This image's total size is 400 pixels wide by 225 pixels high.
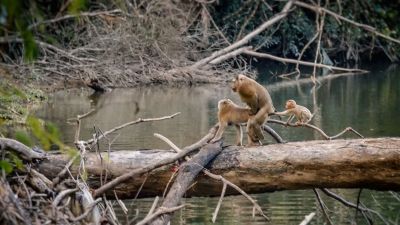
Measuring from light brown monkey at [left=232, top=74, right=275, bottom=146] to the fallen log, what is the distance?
0.66 ft

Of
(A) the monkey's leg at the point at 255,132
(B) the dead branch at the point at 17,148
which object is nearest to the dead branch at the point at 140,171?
(A) the monkey's leg at the point at 255,132

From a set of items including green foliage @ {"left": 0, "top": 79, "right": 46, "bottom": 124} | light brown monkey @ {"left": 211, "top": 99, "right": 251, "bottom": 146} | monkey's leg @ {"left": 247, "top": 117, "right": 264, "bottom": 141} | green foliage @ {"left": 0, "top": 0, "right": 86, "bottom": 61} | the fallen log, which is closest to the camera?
green foliage @ {"left": 0, "top": 0, "right": 86, "bottom": 61}

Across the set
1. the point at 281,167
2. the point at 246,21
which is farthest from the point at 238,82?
the point at 246,21

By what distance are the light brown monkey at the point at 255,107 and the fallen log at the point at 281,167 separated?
0.66 ft

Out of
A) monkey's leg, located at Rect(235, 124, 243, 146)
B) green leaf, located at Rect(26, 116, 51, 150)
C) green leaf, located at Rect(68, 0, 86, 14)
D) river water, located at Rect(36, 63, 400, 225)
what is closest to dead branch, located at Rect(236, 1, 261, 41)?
river water, located at Rect(36, 63, 400, 225)

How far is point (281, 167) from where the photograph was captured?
6109 mm

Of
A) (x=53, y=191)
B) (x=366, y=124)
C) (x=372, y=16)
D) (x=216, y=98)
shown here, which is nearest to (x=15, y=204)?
(x=53, y=191)

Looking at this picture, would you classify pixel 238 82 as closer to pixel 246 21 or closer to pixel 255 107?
pixel 255 107

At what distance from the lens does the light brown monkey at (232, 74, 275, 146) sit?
646cm

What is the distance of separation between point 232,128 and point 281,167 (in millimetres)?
7947

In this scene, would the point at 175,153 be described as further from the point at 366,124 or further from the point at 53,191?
the point at 366,124

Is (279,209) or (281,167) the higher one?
(281,167)

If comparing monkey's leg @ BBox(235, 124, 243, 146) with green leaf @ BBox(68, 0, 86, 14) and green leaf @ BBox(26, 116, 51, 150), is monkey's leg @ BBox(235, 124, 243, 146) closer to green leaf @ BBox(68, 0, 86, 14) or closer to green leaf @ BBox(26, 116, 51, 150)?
green leaf @ BBox(26, 116, 51, 150)

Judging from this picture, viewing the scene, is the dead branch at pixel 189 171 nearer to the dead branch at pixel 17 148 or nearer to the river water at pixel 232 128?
the dead branch at pixel 17 148
